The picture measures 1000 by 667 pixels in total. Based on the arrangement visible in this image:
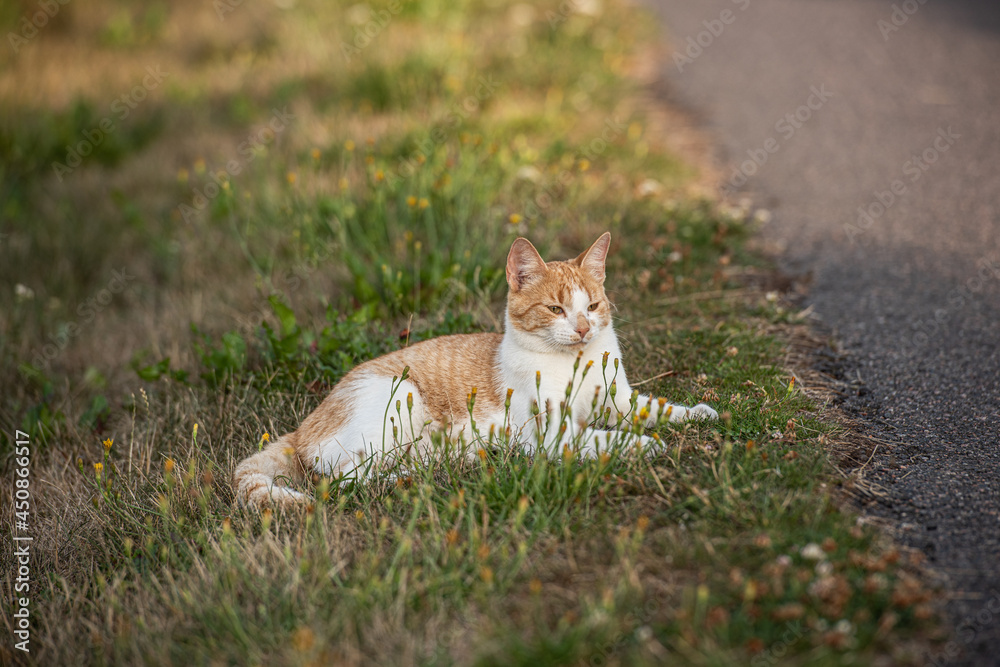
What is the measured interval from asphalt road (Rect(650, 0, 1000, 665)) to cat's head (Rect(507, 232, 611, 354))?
4.07 feet

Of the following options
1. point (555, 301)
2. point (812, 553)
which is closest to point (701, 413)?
point (555, 301)

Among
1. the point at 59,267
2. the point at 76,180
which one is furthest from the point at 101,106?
the point at 59,267

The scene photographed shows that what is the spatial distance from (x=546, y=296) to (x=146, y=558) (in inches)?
77.9

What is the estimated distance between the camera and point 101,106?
8.31m

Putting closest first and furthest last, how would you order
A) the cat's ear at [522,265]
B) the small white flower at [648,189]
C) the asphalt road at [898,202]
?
the asphalt road at [898,202], the cat's ear at [522,265], the small white flower at [648,189]

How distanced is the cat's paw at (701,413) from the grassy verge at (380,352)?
0.06 meters

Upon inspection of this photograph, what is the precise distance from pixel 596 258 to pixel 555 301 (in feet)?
1.24

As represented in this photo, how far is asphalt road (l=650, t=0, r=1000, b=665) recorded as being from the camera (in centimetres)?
262

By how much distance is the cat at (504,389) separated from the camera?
315 cm

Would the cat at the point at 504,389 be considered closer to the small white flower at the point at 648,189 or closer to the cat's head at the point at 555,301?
the cat's head at the point at 555,301

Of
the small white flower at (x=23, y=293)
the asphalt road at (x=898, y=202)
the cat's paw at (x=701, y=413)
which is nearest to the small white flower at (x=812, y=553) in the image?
the asphalt road at (x=898, y=202)

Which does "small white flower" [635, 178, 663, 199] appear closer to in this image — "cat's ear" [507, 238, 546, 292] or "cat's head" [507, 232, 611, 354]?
"cat's head" [507, 232, 611, 354]

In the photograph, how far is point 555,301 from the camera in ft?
10.6

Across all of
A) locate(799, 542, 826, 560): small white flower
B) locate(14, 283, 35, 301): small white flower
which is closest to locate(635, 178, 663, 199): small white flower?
locate(799, 542, 826, 560): small white flower
